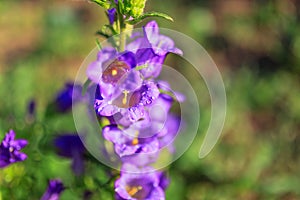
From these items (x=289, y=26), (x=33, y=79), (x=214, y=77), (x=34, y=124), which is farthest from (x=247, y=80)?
(x=34, y=124)

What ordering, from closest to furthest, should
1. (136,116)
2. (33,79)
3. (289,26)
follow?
(136,116) < (33,79) < (289,26)

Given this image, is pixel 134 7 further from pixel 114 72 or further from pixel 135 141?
pixel 135 141

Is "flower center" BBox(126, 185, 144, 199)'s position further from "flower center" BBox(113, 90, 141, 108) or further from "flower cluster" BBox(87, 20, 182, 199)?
"flower center" BBox(113, 90, 141, 108)

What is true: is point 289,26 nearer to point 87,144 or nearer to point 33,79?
point 33,79

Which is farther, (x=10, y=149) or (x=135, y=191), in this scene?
(x=135, y=191)

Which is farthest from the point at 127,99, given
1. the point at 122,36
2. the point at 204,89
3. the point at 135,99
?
the point at 204,89

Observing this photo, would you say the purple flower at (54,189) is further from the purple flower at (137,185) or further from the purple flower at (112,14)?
the purple flower at (112,14)

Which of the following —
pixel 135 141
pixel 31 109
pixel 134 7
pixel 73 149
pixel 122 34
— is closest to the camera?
pixel 134 7

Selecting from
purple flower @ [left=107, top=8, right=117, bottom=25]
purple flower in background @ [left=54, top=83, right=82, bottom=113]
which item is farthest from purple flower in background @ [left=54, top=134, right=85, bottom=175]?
purple flower @ [left=107, top=8, right=117, bottom=25]
